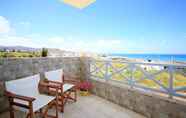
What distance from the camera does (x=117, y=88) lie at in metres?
3.09

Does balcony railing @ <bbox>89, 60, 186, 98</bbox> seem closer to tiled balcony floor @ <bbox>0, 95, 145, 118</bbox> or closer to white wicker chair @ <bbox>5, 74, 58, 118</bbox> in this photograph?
tiled balcony floor @ <bbox>0, 95, 145, 118</bbox>

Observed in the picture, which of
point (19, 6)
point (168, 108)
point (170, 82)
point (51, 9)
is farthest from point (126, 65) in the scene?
point (19, 6)

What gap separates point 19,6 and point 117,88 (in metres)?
3.45

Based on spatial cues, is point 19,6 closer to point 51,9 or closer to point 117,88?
point 51,9

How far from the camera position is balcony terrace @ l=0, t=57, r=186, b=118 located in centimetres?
226

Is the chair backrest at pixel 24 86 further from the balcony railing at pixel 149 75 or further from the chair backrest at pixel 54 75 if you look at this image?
the balcony railing at pixel 149 75

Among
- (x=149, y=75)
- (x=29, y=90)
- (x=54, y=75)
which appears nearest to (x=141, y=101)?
(x=149, y=75)

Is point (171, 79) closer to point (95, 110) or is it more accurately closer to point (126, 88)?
point (126, 88)

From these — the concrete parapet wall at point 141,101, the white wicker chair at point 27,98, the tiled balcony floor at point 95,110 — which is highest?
the white wicker chair at point 27,98

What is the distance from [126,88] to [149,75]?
0.61 m

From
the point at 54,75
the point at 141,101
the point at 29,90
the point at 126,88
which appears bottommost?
the point at 141,101

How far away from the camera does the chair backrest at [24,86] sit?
2.12m

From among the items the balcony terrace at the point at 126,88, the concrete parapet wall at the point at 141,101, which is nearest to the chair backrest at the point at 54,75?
the balcony terrace at the point at 126,88

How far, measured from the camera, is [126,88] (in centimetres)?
291
